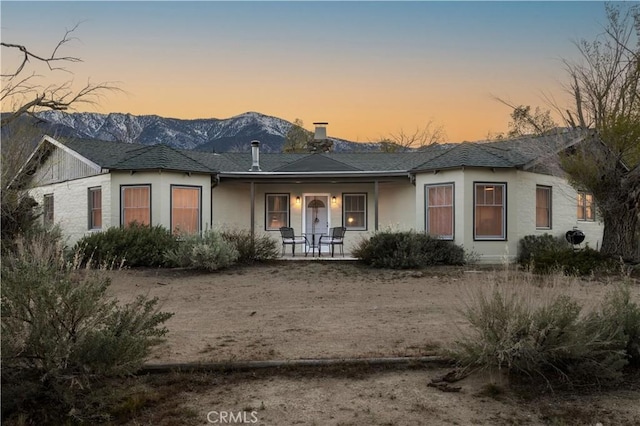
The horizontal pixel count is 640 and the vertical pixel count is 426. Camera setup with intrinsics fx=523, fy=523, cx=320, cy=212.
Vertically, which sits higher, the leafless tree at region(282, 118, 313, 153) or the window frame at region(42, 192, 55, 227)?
the leafless tree at region(282, 118, 313, 153)

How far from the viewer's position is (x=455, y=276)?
41.1 feet

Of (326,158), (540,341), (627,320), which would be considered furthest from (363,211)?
(540,341)

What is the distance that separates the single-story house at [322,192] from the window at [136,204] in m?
0.03

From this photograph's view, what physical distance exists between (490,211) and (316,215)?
249 inches

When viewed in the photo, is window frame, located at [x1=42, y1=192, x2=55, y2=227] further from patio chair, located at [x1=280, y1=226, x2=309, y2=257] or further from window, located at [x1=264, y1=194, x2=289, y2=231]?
patio chair, located at [x1=280, y1=226, x2=309, y2=257]

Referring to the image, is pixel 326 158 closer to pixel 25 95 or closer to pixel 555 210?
pixel 555 210

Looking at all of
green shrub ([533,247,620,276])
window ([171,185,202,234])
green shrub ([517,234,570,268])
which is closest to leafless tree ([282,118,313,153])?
window ([171,185,202,234])

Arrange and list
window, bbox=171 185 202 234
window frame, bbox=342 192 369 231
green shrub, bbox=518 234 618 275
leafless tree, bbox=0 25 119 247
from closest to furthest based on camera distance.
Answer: green shrub, bbox=518 234 618 275
leafless tree, bbox=0 25 119 247
window, bbox=171 185 202 234
window frame, bbox=342 192 369 231

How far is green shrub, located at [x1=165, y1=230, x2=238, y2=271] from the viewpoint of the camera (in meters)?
13.0

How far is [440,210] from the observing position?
16.0 m

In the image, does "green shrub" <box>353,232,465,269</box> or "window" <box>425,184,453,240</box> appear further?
"window" <box>425,184,453,240</box>

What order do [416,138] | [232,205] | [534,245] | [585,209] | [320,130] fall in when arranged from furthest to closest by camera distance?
[416,138]
[320,130]
[585,209]
[232,205]
[534,245]

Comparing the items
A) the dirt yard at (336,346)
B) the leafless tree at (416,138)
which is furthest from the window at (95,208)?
the leafless tree at (416,138)

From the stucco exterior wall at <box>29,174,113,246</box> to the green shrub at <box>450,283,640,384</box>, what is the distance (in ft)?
44.7
